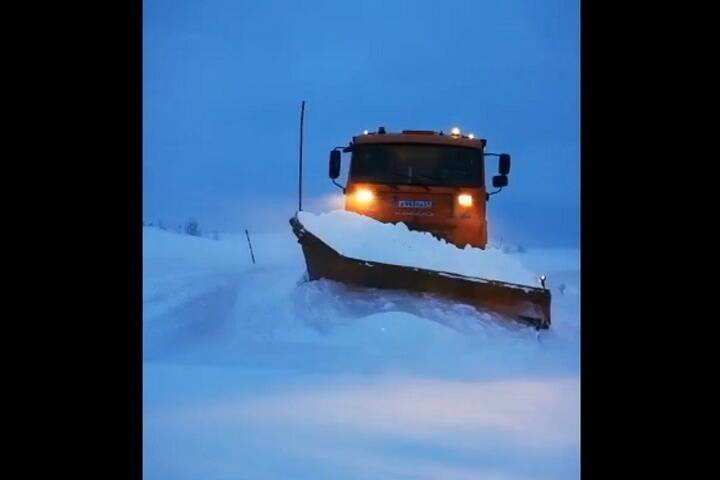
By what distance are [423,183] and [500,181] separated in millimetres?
666

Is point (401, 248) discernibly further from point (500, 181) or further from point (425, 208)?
point (500, 181)

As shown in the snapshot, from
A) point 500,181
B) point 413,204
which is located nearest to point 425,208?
point 413,204

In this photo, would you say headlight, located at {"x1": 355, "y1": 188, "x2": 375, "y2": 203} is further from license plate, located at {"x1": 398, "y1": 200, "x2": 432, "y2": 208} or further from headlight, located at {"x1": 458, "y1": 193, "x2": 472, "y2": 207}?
headlight, located at {"x1": 458, "y1": 193, "x2": 472, "y2": 207}

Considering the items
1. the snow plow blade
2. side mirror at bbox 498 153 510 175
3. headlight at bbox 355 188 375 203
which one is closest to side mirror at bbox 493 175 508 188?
side mirror at bbox 498 153 510 175

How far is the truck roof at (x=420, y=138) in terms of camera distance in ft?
9.87

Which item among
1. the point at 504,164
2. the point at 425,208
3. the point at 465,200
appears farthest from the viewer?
the point at 425,208

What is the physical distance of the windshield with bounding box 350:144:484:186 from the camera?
10.5 feet

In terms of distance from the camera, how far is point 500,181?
2957 mm

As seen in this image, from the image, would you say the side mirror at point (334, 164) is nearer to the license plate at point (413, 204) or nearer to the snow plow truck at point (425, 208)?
the snow plow truck at point (425, 208)

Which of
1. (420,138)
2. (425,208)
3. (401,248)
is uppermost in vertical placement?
(420,138)

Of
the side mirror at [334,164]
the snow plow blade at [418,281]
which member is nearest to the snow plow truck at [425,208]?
the snow plow blade at [418,281]

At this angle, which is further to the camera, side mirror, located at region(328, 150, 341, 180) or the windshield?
the windshield
